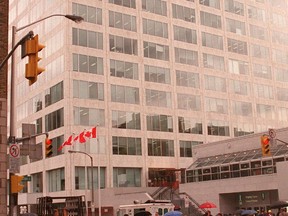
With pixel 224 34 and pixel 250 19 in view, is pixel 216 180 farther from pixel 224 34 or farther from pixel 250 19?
pixel 250 19

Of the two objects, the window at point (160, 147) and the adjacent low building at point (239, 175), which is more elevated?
the window at point (160, 147)

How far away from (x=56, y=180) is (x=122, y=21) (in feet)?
75.0

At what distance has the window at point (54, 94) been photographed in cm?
6512

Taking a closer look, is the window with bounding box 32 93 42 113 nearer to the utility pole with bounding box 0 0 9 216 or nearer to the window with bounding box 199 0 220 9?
the window with bounding box 199 0 220 9

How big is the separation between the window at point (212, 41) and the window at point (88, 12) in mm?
18457

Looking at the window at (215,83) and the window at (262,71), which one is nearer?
the window at (215,83)

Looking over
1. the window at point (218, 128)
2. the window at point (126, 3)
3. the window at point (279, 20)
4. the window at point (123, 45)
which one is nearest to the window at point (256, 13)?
the window at point (279, 20)

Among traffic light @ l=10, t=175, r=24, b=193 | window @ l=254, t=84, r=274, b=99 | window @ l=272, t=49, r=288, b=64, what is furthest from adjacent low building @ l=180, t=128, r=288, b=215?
window @ l=272, t=49, r=288, b=64

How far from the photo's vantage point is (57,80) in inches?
2601

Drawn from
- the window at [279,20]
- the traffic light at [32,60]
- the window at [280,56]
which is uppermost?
the window at [279,20]

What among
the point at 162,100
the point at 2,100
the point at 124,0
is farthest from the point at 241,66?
the point at 2,100

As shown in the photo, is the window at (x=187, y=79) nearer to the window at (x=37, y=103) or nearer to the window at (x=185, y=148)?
the window at (x=185, y=148)

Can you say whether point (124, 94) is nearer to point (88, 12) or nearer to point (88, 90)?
point (88, 90)

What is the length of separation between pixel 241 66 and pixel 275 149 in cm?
3177
